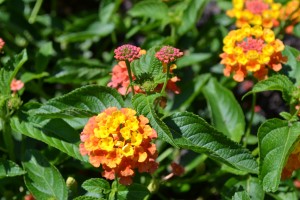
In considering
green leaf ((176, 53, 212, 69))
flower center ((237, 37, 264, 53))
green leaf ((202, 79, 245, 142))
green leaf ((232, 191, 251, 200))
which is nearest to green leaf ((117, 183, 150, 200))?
green leaf ((232, 191, 251, 200))

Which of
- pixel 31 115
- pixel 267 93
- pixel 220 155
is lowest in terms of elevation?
pixel 267 93

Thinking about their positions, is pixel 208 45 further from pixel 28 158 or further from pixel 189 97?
pixel 28 158

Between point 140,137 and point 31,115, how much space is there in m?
0.57

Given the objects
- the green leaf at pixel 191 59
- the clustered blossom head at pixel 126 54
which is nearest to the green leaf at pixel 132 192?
the clustered blossom head at pixel 126 54

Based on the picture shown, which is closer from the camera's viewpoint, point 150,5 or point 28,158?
point 28,158

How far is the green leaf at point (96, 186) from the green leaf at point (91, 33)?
1.19 m

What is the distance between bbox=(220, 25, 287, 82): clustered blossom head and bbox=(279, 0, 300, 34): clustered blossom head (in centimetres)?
67

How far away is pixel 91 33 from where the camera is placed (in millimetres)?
2854

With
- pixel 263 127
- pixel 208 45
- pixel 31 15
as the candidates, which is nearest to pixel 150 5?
pixel 208 45

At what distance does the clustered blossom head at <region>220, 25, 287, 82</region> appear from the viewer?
2.01 metres

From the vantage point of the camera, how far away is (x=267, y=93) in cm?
328

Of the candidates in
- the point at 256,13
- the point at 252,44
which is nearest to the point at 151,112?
the point at 252,44

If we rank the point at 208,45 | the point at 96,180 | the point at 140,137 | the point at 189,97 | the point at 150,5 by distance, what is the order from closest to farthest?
the point at 140,137
the point at 96,180
the point at 189,97
the point at 150,5
the point at 208,45

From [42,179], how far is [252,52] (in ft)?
3.16
